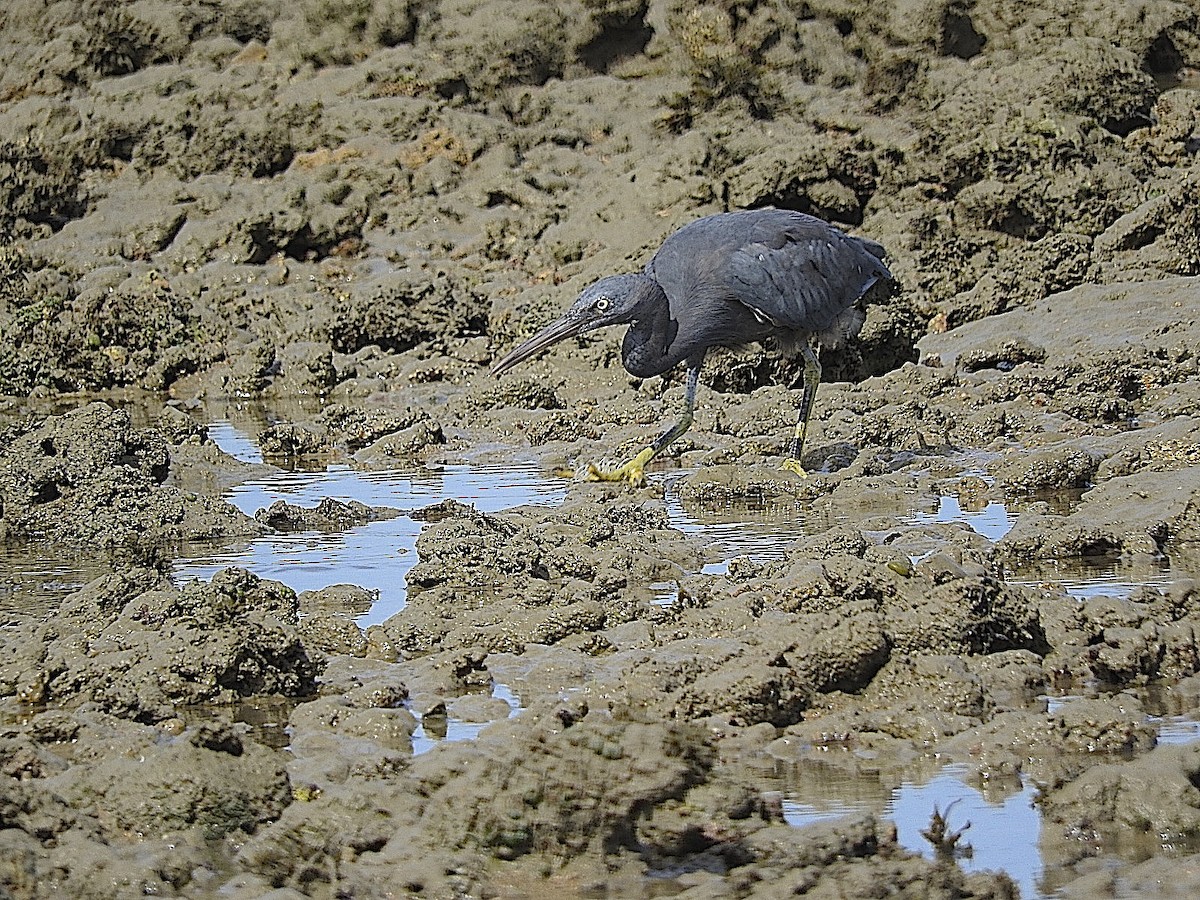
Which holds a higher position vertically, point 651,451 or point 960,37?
point 651,451

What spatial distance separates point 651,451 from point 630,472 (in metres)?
0.21

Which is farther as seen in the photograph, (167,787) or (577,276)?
(577,276)

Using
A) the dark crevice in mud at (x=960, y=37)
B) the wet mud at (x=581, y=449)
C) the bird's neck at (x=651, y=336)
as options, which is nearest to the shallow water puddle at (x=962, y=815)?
the wet mud at (x=581, y=449)

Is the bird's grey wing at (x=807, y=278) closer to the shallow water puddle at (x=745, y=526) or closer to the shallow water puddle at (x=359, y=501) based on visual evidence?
the shallow water puddle at (x=745, y=526)

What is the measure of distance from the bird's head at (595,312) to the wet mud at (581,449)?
2.48 ft

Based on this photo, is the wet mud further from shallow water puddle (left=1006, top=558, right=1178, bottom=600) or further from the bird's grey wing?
the bird's grey wing

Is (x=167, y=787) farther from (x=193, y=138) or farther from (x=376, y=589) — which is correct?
(x=193, y=138)

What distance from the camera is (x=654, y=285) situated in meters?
7.69

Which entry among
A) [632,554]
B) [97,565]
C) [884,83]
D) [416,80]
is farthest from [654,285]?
[416,80]

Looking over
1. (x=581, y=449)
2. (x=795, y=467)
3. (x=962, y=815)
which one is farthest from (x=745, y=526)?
(x=962, y=815)

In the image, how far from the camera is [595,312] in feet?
24.7

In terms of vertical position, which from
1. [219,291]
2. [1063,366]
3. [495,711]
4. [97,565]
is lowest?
[219,291]

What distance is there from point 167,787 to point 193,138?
14.3 metres

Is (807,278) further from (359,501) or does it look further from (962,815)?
(962,815)
